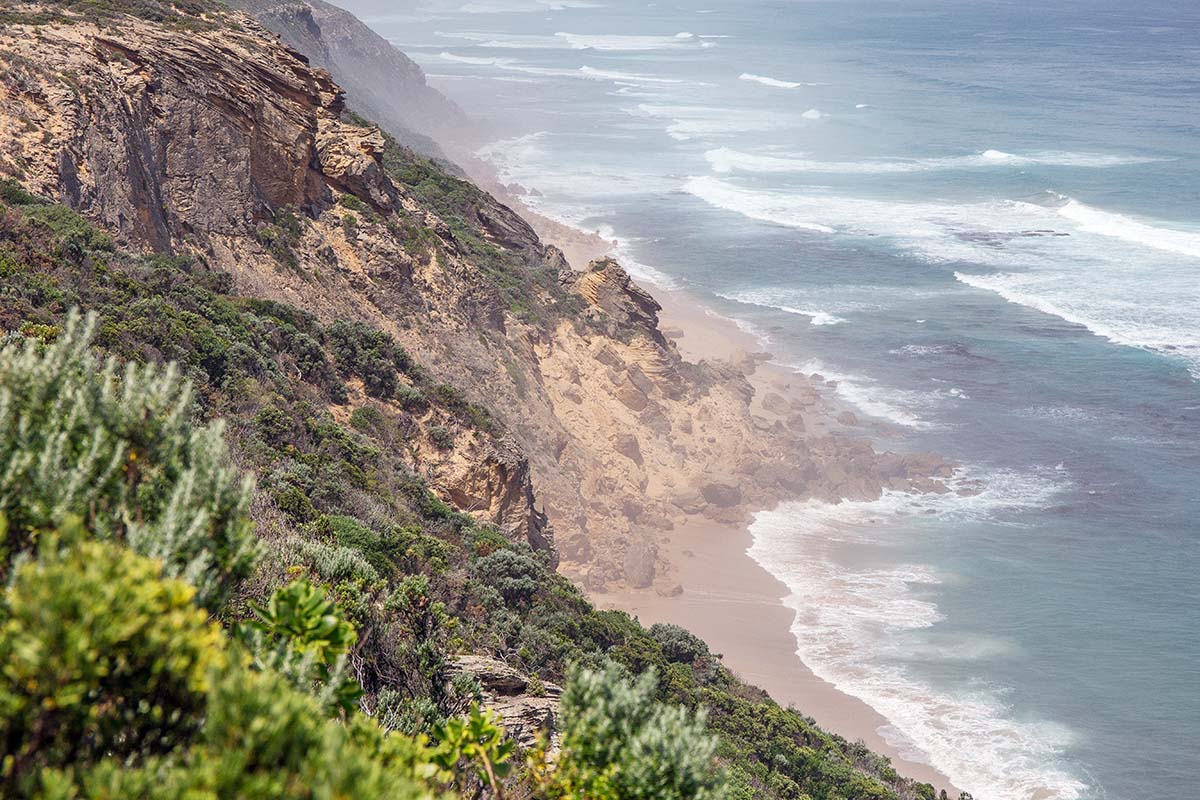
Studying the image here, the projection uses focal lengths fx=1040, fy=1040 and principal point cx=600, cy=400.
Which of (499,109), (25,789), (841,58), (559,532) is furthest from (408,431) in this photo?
(841,58)

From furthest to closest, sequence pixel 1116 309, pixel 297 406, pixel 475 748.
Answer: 1. pixel 1116 309
2. pixel 297 406
3. pixel 475 748

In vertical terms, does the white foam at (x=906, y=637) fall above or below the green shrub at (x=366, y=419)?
below

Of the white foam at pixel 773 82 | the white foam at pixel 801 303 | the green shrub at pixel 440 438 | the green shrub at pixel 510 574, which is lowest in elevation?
the green shrub at pixel 510 574

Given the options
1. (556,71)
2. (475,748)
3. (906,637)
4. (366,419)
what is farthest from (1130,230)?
(556,71)

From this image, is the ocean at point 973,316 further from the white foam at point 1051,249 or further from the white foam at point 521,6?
the white foam at point 521,6

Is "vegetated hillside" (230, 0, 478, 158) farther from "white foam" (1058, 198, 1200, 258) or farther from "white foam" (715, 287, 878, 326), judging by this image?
"white foam" (1058, 198, 1200, 258)

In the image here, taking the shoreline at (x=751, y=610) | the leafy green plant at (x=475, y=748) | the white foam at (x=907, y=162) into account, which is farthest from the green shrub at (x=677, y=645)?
the white foam at (x=907, y=162)

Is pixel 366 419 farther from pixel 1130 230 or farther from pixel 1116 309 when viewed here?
pixel 1130 230

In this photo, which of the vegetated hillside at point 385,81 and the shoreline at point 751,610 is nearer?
the shoreline at point 751,610

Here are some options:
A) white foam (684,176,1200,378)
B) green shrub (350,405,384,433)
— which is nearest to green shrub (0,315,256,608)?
green shrub (350,405,384,433)
